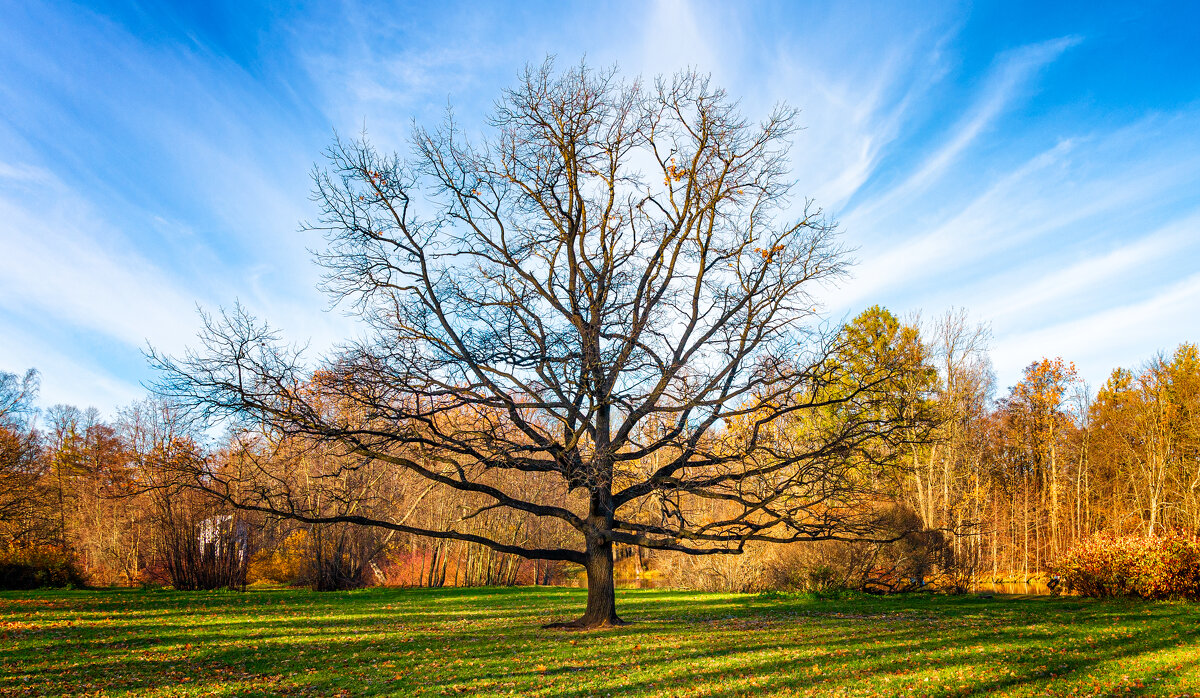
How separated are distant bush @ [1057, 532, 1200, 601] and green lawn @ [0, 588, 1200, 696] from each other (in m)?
1.21

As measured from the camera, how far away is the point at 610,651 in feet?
33.0

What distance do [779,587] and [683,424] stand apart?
12661mm

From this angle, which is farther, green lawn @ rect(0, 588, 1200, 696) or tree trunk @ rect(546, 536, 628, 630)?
tree trunk @ rect(546, 536, 628, 630)

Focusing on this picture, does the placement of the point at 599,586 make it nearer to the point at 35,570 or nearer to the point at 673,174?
the point at 673,174

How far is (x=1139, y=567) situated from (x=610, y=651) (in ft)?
49.3

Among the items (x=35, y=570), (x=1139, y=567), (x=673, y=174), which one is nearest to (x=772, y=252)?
(x=673, y=174)

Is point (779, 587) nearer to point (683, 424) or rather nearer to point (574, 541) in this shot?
point (683, 424)

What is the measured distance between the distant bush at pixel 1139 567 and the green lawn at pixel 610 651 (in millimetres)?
1212

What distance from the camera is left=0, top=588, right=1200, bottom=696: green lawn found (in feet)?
25.4

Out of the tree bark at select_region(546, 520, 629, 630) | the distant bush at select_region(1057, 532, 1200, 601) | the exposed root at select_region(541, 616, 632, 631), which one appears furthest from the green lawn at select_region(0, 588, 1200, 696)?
the distant bush at select_region(1057, 532, 1200, 601)

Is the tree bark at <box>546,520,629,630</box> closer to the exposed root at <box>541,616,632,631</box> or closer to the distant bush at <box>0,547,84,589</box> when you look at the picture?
the exposed root at <box>541,616,632,631</box>

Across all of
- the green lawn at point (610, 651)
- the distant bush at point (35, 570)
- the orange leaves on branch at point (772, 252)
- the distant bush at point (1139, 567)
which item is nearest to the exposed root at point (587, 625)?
the green lawn at point (610, 651)

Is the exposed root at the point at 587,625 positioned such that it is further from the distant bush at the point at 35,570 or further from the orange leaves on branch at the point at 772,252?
the distant bush at the point at 35,570

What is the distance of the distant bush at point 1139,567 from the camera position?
15.6m
